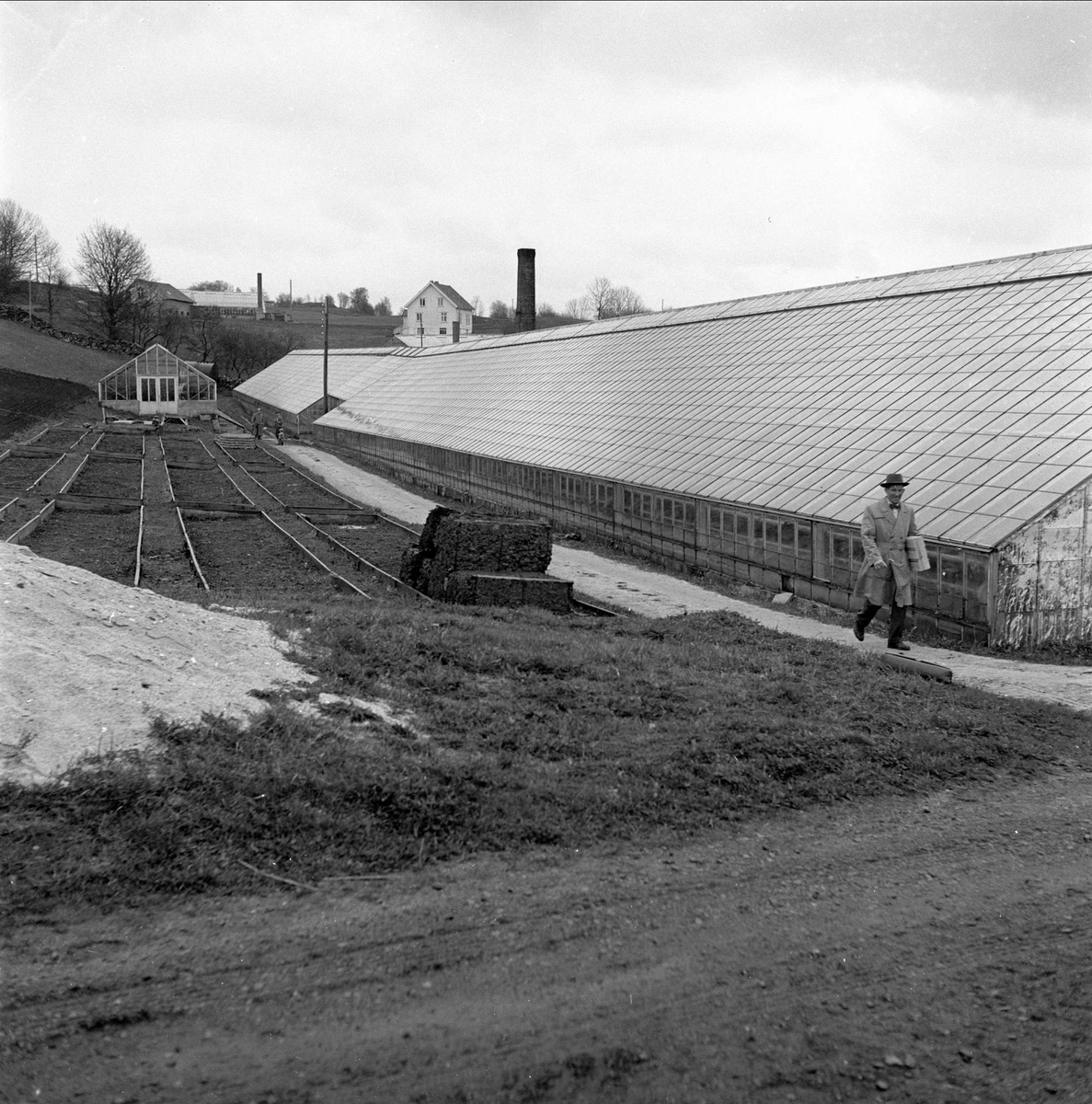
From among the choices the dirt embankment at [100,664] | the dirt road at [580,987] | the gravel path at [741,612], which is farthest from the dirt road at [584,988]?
the gravel path at [741,612]

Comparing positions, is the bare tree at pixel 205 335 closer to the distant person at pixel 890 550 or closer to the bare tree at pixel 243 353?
the bare tree at pixel 243 353

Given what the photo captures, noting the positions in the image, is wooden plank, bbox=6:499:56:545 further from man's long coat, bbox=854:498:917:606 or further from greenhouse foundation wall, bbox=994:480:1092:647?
greenhouse foundation wall, bbox=994:480:1092:647

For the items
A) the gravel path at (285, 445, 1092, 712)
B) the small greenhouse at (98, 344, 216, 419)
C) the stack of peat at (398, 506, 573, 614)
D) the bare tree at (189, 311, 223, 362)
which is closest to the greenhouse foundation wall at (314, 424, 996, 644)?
the gravel path at (285, 445, 1092, 712)

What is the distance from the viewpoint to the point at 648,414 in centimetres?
3102

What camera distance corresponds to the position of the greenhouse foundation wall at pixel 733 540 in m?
16.0

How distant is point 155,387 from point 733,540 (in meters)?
58.5

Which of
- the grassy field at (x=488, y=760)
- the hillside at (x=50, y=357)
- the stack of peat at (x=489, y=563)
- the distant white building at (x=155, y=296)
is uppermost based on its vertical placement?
the distant white building at (x=155, y=296)

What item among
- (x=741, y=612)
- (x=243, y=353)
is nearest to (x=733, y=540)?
(x=741, y=612)

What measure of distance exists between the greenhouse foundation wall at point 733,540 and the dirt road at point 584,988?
375 inches

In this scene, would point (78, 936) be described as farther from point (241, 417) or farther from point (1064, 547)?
point (241, 417)

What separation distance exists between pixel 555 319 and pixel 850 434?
121m

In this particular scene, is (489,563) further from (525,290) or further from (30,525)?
(525,290)

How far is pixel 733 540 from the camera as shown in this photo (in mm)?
22500

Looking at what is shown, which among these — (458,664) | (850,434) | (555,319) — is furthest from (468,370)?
(555,319)
